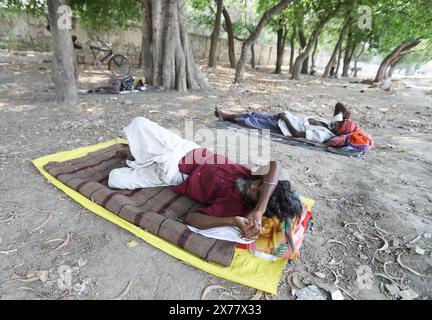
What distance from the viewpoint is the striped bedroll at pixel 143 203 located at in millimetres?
1932

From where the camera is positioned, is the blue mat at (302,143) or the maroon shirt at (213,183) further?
the blue mat at (302,143)

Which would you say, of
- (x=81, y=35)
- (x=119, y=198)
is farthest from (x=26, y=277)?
(x=81, y=35)

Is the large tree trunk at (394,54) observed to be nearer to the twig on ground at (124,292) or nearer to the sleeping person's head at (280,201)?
the sleeping person's head at (280,201)

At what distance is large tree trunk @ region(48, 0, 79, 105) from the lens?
15.5ft

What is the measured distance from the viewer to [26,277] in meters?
1.67

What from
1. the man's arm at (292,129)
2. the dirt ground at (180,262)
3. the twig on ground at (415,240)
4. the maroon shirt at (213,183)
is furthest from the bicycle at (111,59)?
the twig on ground at (415,240)

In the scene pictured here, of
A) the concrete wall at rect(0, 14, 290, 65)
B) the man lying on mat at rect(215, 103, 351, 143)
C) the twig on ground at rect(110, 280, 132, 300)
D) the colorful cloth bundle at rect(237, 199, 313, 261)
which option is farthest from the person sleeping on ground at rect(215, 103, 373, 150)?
the concrete wall at rect(0, 14, 290, 65)

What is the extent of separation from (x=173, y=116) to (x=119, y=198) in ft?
9.89

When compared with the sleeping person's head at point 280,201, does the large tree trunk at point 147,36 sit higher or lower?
higher

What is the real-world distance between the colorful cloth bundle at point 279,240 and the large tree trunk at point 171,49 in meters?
5.93

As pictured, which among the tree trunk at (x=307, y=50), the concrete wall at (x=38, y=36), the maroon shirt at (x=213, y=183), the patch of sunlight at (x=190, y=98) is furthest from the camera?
the tree trunk at (x=307, y=50)

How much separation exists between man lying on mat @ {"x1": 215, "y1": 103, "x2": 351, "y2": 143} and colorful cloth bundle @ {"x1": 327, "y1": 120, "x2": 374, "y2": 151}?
0.12m

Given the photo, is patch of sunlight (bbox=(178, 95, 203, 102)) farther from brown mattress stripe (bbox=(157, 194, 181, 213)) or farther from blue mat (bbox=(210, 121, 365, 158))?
brown mattress stripe (bbox=(157, 194, 181, 213))

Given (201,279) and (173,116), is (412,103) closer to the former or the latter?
(173,116)
